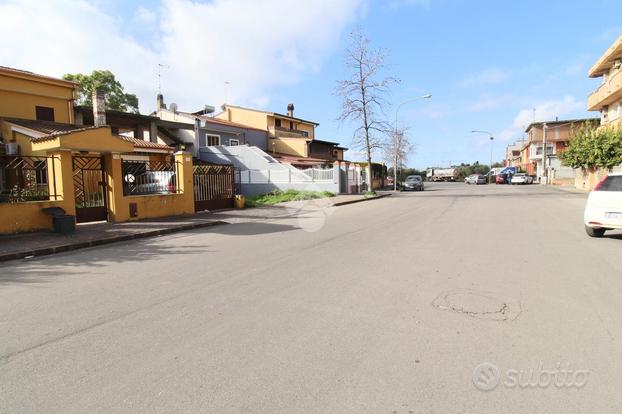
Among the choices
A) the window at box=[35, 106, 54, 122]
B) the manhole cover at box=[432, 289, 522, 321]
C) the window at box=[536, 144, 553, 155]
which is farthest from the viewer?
the window at box=[536, 144, 553, 155]

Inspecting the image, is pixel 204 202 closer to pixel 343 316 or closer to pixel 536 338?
pixel 343 316

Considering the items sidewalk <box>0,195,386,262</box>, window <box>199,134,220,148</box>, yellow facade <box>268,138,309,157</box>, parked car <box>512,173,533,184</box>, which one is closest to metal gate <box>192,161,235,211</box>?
sidewalk <box>0,195,386,262</box>

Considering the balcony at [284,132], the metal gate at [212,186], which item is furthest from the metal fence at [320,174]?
the balcony at [284,132]

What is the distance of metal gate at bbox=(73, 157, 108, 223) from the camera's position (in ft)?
41.8

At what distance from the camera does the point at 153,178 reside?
1556cm

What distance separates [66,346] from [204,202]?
14.2 metres

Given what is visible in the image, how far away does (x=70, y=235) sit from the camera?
33.0 ft

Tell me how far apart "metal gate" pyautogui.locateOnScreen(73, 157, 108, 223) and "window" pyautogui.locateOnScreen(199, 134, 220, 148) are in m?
15.6

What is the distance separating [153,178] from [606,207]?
15396mm

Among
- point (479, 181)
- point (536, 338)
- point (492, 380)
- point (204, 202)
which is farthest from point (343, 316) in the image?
point (479, 181)

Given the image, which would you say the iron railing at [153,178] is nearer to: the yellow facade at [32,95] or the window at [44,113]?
the window at [44,113]

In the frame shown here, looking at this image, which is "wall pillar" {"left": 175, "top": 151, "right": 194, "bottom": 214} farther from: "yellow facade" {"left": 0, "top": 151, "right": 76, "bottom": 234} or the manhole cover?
the manhole cover

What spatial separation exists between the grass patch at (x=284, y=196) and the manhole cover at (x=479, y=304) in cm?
1679

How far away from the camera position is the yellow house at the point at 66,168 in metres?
10.9
